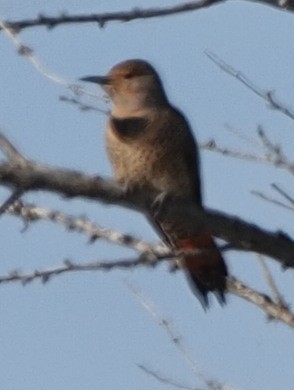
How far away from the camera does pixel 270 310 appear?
12.4ft

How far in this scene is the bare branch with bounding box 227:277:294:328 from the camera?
3.70 meters

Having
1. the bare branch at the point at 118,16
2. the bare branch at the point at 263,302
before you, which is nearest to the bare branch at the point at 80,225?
the bare branch at the point at 263,302

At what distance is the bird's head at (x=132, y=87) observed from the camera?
17.2ft

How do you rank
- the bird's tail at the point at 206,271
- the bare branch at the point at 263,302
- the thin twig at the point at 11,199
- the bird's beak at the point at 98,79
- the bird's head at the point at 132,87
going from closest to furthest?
the thin twig at the point at 11,199, the bare branch at the point at 263,302, the bird's tail at the point at 206,271, the bird's beak at the point at 98,79, the bird's head at the point at 132,87

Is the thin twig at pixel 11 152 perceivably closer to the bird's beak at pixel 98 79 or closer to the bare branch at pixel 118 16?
the bare branch at pixel 118 16

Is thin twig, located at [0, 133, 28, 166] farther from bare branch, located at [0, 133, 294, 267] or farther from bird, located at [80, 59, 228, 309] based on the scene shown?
bird, located at [80, 59, 228, 309]

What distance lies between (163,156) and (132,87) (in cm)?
70

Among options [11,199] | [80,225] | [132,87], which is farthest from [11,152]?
[132,87]

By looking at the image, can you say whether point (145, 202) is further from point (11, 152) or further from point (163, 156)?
point (163, 156)

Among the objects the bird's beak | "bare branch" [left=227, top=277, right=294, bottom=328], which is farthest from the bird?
"bare branch" [left=227, top=277, right=294, bottom=328]

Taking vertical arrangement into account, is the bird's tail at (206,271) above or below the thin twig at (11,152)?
below

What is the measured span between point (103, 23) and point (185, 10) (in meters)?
0.23

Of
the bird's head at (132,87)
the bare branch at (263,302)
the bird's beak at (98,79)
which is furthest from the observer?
the bird's head at (132,87)

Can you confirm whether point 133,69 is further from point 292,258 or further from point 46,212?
point 292,258
